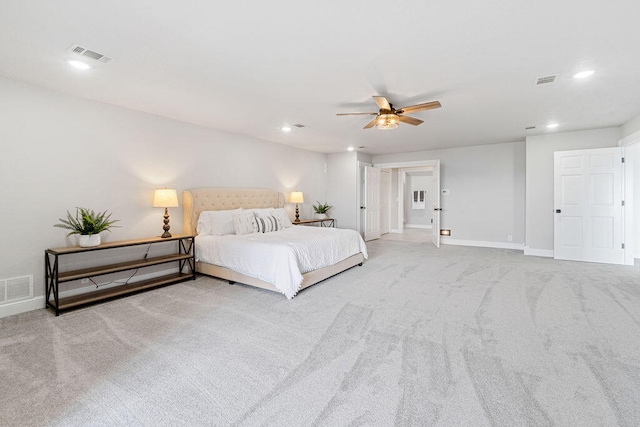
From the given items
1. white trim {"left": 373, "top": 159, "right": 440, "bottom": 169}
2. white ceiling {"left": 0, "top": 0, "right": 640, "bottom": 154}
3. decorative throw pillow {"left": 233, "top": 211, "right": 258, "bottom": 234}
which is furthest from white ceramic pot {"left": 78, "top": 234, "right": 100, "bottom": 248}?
white trim {"left": 373, "top": 159, "right": 440, "bottom": 169}

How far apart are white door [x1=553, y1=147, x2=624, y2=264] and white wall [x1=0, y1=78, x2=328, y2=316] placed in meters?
6.35

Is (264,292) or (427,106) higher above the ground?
(427,106)

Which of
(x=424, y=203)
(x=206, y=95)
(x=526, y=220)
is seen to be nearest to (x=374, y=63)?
(x=206, y=95)

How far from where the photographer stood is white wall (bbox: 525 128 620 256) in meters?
5.75

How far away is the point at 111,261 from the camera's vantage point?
151 inches

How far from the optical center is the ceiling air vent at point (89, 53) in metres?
2.47

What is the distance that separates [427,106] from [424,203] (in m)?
8.54

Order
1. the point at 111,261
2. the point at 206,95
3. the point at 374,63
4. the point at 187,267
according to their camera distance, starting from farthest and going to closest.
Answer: the point at 187,267, the point at 111,261, the point at 206,95, the point at 374,63

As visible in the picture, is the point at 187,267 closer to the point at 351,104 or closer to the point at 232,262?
the point at 232,262

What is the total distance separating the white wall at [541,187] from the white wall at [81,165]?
239 inches

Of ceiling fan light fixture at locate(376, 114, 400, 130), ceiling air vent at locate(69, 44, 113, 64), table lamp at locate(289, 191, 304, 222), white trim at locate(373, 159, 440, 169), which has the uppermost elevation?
ceiling air vent at locate(69, 44, 113, 64)

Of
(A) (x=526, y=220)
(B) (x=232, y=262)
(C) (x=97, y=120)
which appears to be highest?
(C) (x=97, y=120)

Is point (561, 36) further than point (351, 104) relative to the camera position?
No

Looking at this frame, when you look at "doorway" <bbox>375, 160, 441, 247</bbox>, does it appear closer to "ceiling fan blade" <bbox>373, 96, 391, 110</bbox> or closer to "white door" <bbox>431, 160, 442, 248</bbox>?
"white door" <bbox>431, 160, 442, 248</bbox>
